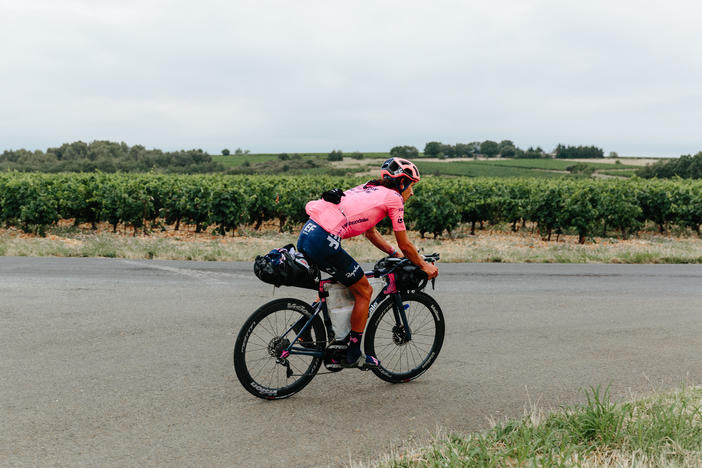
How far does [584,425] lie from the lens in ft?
12.8

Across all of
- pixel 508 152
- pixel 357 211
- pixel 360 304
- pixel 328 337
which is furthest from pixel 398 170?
pixel 508 152

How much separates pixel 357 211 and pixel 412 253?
60 cm

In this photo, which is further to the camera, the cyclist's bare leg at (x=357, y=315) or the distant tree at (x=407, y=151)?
the distant tree at (x=407, y=151)

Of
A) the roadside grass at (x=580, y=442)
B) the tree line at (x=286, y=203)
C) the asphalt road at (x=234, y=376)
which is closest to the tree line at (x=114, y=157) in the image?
the tree line at (x=286, y=203)

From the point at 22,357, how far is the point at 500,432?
15.5ft

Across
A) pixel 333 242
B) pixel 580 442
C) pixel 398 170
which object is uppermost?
pixel 398 170

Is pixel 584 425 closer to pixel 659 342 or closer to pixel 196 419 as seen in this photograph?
pixel 196 419

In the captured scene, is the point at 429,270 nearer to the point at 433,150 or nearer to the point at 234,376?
the point at 234,376

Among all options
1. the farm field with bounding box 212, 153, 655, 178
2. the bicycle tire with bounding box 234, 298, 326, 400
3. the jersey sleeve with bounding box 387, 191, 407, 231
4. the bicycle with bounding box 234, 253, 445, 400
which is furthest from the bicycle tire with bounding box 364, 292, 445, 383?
the farm field with bounding box 212, 153, 655, 178

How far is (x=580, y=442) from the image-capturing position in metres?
3.74

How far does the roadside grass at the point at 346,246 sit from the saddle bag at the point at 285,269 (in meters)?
9.49

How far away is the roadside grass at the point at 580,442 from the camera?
3436mm

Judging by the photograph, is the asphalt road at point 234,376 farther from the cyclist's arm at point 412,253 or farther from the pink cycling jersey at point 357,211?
the pink cycling jersey at point 357,211

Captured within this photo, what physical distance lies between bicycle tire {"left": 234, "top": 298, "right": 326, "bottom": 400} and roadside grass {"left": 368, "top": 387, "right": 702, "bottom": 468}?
1384 millimetres
